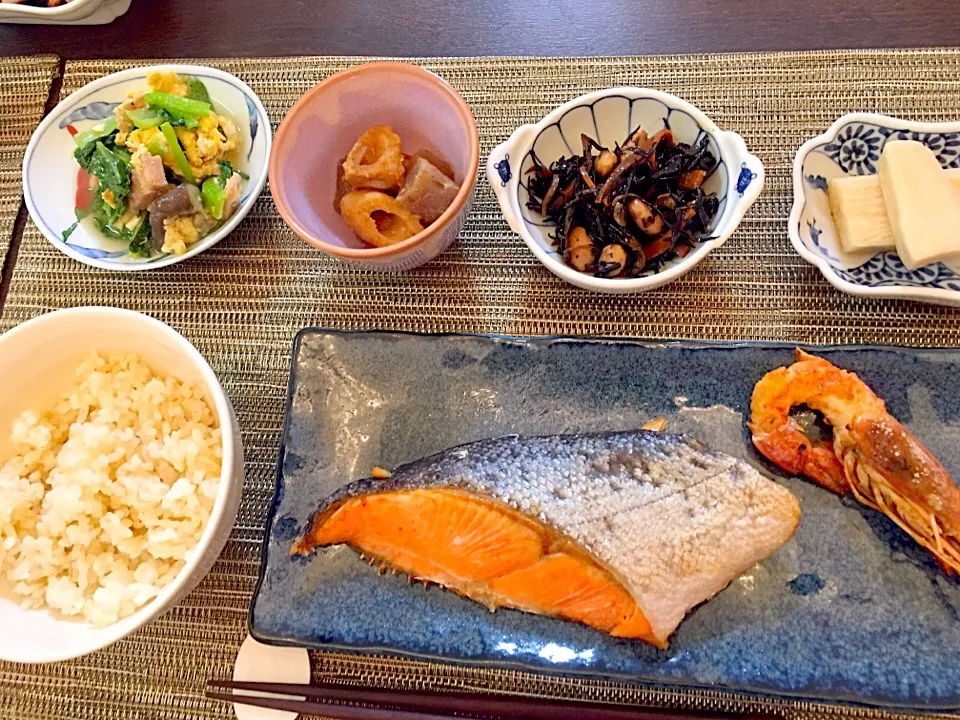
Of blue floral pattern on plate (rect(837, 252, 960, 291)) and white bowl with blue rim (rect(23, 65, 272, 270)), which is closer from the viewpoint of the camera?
blue floral pattern on plate (rect(837, 252, 960, 291))

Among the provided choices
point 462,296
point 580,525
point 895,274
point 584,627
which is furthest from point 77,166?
point 895,274

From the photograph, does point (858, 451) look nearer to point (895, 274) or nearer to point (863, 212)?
point (895, 274)

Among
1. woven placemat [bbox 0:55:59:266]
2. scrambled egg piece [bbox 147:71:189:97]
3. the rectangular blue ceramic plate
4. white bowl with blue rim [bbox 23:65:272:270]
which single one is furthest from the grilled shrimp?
woven placemat [bbox 0:55:59:266]

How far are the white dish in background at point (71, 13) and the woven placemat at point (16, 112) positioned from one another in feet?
0.35

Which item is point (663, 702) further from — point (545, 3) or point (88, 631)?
point (545, 3)

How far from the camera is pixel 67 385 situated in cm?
141

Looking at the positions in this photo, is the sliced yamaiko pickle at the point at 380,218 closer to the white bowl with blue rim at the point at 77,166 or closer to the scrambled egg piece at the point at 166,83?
the white bowl with blue rim at the point at 77,166

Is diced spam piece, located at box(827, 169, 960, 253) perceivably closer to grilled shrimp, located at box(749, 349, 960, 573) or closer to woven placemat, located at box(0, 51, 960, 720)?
woven placemat, located at box(0, 51, 960, 720)

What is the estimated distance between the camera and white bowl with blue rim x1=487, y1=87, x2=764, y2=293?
1.39m

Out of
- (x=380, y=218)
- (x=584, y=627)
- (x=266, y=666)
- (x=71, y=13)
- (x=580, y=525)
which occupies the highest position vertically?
(x=71, y=13)

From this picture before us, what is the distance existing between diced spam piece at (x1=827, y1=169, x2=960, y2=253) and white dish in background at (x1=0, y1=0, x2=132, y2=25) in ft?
6.55

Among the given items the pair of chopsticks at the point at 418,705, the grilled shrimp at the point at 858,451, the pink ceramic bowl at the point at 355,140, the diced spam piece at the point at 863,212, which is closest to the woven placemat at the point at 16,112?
the pink ceramic bowl at the point at 355,140

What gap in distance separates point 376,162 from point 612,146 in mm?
554

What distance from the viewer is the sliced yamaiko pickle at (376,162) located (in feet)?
4.92
